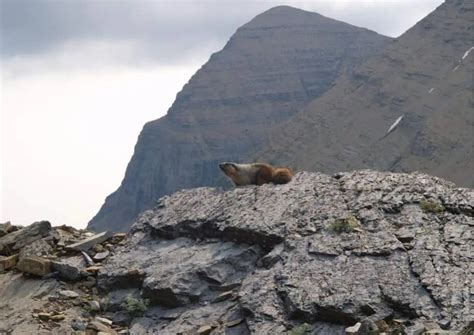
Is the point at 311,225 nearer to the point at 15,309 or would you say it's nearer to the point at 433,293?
the point at 433,293

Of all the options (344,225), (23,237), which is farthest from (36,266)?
(344,225)

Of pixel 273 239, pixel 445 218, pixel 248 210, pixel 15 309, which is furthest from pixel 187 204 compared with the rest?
pixel 445 218

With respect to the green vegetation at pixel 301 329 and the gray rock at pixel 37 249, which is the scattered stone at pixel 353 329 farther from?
the gray rock at pixel 37 249

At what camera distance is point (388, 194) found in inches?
552

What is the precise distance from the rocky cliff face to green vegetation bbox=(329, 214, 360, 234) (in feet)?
0.07

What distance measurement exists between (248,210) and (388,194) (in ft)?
8.88

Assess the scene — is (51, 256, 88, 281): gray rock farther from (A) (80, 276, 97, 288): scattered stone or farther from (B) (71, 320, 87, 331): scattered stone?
(B) (71, 320, 87, 331): scattered stone

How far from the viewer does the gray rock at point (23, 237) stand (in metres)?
16.2

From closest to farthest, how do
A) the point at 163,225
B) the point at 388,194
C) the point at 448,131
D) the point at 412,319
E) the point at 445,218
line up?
the point at 412,319, the point at 445,218, the point at 388,194, the point at 163,225, the point at 448,131

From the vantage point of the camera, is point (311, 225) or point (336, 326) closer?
point (336, 326)

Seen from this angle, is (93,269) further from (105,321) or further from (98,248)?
(105,321)

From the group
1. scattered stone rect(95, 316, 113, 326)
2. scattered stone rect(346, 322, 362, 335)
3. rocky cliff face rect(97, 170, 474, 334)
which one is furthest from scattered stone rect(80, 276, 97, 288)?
scattered stone rect(346, 322, 362, 335)

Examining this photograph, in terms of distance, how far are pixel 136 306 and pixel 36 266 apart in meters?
2.75

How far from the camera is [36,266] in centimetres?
1476
